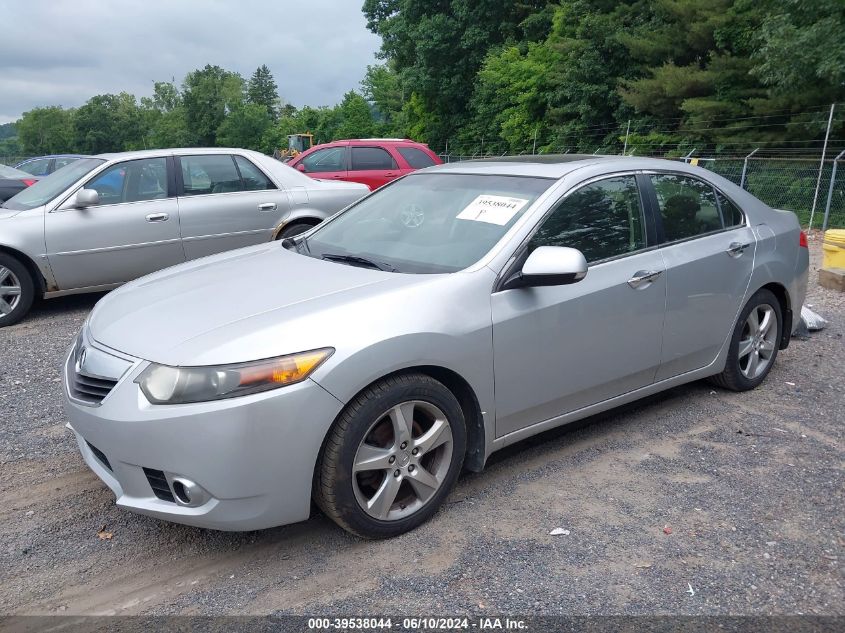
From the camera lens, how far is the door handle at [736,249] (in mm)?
4480

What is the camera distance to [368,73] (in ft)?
205

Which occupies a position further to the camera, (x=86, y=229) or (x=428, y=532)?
(x=86, y=229)

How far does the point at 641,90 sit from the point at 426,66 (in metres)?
18.5

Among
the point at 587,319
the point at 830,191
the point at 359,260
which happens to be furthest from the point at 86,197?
the point at 830,191

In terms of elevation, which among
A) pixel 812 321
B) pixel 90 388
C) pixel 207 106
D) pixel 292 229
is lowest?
pixel 812 321

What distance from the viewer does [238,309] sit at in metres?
3.12

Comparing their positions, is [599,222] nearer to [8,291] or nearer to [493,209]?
[493,209]

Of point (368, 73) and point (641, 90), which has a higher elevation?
point (368, 73)

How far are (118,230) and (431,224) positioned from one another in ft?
14.5

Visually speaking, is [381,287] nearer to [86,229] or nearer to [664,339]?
[664,339]

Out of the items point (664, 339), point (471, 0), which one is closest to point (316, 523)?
point (664, 339)

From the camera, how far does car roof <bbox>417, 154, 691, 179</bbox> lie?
401cm

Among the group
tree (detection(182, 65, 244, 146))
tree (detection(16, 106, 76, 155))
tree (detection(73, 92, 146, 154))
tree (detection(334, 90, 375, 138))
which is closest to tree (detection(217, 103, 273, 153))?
tree (detection(182, 65, 244, 146))

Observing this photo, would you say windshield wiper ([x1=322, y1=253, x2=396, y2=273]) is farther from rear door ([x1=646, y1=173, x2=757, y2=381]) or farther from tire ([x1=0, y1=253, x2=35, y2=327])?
tire ([x1=0, y1=253, x2=35, y2=327])
